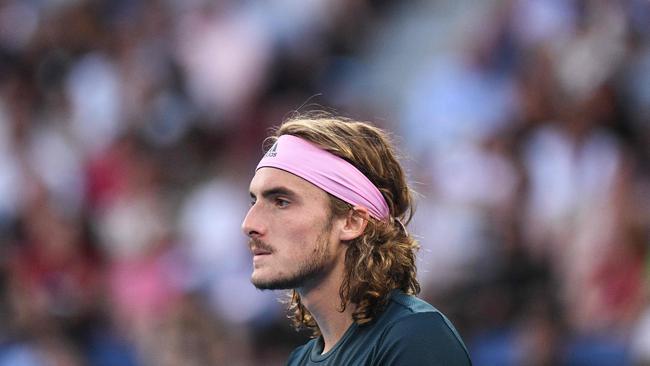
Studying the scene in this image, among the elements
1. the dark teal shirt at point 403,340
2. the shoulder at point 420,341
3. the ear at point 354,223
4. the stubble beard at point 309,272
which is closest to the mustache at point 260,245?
the stubble beard at point 309,272

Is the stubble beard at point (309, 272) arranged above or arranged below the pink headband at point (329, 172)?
below

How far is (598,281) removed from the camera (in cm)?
637

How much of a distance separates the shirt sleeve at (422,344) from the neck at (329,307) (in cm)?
28

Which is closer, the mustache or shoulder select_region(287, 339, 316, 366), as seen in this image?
the mustache

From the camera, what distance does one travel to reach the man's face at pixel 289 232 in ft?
11.5

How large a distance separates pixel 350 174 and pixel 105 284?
16.7ft

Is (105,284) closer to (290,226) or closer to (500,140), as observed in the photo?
(500,140)

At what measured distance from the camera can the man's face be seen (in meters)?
3.52

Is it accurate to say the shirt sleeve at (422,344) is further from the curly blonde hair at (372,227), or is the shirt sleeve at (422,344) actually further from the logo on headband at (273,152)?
the logo on headband at (273,152)

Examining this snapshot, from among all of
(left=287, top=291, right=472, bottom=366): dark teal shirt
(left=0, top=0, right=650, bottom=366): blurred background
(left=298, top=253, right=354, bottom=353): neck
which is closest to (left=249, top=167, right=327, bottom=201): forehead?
(left=298, top=253, right=354, bottom=353): neck

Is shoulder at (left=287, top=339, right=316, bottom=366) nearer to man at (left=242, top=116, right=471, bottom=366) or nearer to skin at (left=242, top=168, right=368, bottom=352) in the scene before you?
man at (left=242, top=116, right=471, bottom=366)

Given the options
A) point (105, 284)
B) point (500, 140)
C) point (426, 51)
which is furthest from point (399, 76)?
point (105, 284)

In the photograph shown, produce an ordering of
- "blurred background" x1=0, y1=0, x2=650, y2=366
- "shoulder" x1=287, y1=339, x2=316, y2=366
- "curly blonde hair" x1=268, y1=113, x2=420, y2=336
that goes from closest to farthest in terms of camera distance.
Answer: "curly blonde hair" x1=268, y1=113, x2=420, y2=336 < "shoulder" x1=287, y1=339, x2=316, y2=366 < "blurred background" x1=0, y1=0, x2=650, y2=366

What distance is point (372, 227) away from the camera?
11.9 feet
